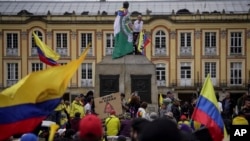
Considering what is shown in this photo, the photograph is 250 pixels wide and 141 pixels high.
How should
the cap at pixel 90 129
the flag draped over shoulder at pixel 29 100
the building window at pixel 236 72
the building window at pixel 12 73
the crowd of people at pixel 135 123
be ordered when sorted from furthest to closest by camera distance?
the building window at pixel 12 73 < the building window at pixel 236 72 < the flag draped over shoulder at pixel 29 100 < the cap at pixel 90 129 < the crowd of people at pixel 135 123

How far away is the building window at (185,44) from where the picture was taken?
57.1 m

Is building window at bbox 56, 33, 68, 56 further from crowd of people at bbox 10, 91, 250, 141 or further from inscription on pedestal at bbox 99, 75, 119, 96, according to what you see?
crowd of people at bbox 10, 91, 250, 141

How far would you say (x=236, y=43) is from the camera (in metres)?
57.3

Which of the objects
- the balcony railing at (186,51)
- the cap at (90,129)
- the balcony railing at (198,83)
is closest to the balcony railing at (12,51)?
the balcony railing at (198,83)

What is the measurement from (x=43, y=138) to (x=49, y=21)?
4338cm

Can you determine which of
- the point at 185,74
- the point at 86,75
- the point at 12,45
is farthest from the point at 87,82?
the point at 185,74

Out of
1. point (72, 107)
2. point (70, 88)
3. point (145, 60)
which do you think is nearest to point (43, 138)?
point (72, 107)

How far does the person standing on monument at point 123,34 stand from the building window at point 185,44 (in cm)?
3516

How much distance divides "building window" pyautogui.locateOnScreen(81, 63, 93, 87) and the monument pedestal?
34932 millimetres

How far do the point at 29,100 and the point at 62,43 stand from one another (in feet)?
162

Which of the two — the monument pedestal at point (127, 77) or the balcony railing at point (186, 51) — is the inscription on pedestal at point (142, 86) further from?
the balcony railing at point (186, 51)

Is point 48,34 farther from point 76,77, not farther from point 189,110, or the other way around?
point 189,110

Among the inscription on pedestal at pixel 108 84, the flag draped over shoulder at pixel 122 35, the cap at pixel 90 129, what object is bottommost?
the cap at pixel 90 129

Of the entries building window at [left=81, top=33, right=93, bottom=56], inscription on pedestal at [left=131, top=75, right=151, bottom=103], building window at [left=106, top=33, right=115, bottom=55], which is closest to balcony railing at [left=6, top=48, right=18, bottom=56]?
building window at [left=81, top=33, right=93, bottom=56]
